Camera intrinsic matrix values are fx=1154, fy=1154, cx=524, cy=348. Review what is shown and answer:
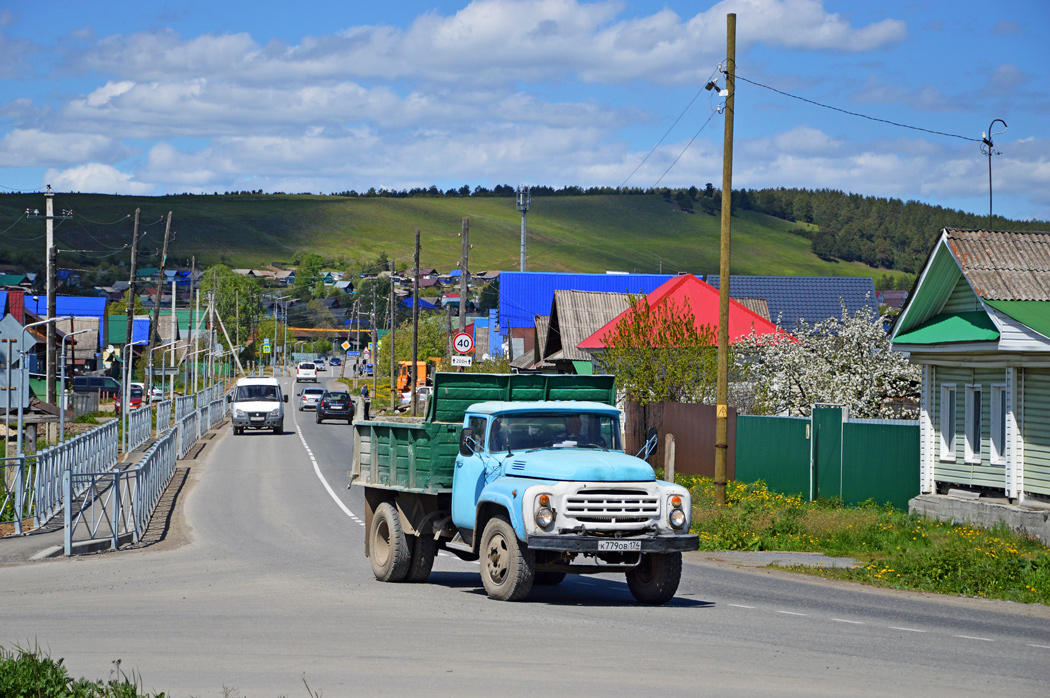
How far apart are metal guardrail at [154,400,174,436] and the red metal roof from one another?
17.0 meters

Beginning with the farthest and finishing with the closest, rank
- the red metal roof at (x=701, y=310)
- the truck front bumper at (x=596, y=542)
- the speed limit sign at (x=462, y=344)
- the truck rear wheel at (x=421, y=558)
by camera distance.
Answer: the red metal roof at (x=701, y=310)
the speed limit sign at (x=462, y=344)
the truck rear wheel at (x=421, y=558)
the truck front bumper at (x=596, y=542)

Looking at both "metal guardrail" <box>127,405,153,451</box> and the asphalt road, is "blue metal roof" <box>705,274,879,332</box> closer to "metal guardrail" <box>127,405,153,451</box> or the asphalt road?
"metal guardrail" <box>127,405,153,451</box>

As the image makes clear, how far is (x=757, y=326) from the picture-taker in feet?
137

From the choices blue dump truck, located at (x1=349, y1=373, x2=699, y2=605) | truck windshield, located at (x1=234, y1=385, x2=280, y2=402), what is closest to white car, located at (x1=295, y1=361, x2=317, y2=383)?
truck windshield, located at (x1=234, y1=385, x2=280, y2=402)

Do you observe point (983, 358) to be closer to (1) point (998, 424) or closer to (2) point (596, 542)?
(1) point (998, 424)

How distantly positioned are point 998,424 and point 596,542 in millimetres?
11403

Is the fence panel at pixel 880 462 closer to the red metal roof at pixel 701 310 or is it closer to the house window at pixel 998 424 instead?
the house window at pixel 998 424

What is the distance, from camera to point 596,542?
36.2 feet

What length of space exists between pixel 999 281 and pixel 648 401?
43.3 ft

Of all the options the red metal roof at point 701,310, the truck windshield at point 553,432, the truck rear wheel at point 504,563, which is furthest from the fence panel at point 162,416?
the truck rear wheel at point 504,563

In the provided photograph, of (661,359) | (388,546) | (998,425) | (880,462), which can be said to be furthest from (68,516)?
(661,359)

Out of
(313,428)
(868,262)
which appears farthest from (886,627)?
(868,262)

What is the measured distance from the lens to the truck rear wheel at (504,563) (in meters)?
11.4

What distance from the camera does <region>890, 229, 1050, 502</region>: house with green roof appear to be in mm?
18531
